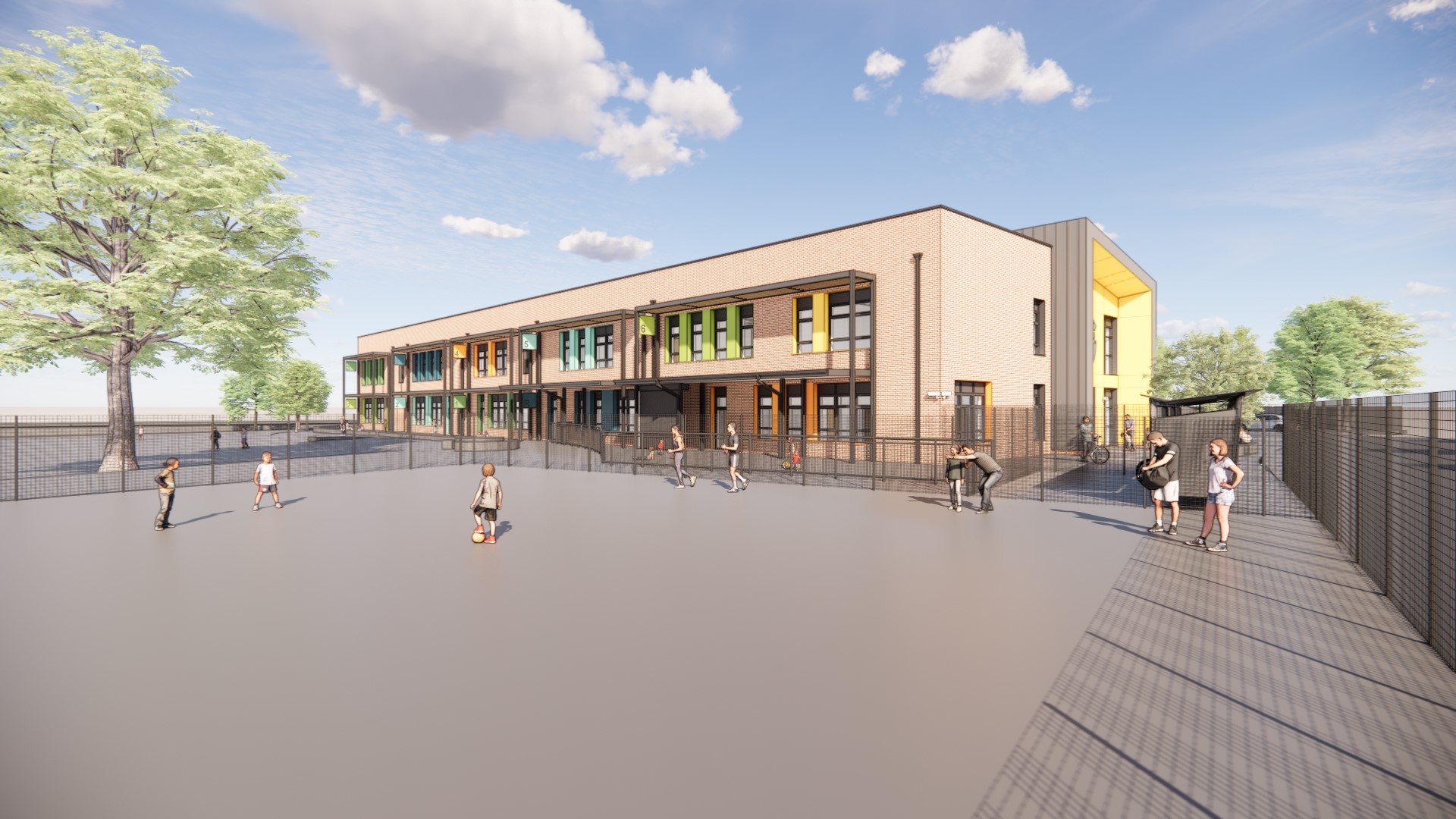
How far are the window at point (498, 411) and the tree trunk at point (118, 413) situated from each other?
69.6 feet

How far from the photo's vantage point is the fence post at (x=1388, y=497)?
6508 mm

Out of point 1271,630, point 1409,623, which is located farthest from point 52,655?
point 1409,623

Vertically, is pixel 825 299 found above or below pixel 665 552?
above

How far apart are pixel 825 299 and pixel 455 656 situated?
21193 mm

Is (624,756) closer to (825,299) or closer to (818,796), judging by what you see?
(818,796)

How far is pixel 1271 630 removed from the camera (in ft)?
19.7

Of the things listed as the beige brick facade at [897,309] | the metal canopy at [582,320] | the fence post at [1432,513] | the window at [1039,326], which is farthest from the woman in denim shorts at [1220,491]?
the metal canopy at [582,320]

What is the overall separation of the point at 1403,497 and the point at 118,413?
113 feet

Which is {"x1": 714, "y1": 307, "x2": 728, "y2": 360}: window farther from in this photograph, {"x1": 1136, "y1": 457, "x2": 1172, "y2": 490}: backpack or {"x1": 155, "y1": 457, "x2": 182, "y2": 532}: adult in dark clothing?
{"x1": 155, "y1": 457, "x2": 182, "y2": 532}: adult in dark clothing

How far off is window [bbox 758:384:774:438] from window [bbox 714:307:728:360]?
2.78 meters

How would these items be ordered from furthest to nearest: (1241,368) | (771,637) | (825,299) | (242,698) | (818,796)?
(1241,368) < (825,299) < (771,637) < (242,698) < (818,796)

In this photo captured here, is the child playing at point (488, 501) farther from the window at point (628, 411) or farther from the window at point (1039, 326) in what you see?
the window at point (1039, 326)

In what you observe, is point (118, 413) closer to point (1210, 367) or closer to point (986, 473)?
point (986, 473)

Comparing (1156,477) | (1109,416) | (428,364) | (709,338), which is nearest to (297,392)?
(428,364)
